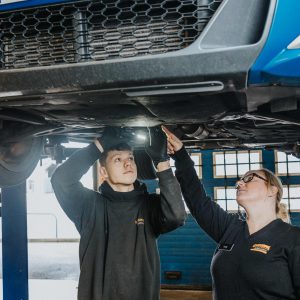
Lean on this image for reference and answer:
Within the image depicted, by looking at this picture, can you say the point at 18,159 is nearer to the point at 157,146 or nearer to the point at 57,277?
the point at 157,146

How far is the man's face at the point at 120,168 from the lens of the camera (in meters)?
1.90

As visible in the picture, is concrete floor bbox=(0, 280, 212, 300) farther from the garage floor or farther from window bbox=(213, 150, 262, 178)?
window bbox=(213, 150, 262, 178)

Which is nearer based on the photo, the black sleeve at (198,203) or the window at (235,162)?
the black sleeve at (198,203)

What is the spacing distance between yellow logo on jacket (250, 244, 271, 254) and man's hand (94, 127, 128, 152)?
790 mm

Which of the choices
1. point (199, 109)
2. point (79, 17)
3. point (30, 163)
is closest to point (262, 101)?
point (199, 109)

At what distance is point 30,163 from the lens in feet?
7.48

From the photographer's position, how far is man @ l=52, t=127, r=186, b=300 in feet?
5.90

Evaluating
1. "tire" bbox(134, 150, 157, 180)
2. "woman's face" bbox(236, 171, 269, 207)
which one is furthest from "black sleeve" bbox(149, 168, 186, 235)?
"tire" bbox(134, 150, 157, 180)

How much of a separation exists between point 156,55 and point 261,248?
110cm

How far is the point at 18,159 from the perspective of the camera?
7.06ft

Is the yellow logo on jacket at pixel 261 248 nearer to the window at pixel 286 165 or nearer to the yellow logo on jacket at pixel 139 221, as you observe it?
the yellow logo on jacket at pixel 139 221

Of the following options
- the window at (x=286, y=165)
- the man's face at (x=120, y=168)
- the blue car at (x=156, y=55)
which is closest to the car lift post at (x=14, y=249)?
the man's face at (x=120, y=168)

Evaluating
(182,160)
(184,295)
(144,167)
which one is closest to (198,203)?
(182,160)

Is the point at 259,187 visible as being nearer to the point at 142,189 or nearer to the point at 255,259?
the point at 255,259
